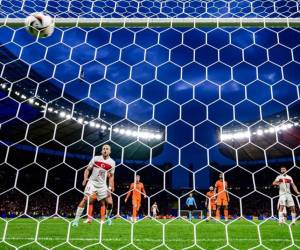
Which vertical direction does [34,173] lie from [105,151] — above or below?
below

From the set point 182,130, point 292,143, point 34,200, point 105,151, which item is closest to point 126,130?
point 34,200

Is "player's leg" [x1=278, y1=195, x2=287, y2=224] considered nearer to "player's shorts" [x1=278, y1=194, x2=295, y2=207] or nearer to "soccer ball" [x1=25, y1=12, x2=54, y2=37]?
"player's shorts" [x1=278, y1=194, x2=295, y2=207]

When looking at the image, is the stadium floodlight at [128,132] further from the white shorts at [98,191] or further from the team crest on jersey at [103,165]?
the team crest on jersey at [103,165]

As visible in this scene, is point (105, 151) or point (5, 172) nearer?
point (105, 151)

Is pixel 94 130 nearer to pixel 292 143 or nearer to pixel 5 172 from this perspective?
pixel 5 172

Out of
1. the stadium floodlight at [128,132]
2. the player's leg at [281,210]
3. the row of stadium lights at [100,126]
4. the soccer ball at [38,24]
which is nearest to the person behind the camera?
the soccer ball at [38,24]

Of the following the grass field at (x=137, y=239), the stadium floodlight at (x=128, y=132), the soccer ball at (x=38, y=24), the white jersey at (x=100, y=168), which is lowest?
the stadium floodlight at (x=128, y=132)

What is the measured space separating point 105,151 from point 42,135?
1488 centimetres

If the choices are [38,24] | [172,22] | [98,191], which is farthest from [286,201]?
[38,24]

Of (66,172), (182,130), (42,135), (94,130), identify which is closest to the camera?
(42,135)

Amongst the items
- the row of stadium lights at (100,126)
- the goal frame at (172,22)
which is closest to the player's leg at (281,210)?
the goal frame at (172,22)

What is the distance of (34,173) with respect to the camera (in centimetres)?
1889

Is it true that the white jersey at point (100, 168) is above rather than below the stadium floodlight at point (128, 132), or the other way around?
above

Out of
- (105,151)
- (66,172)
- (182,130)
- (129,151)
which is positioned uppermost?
(105,151)
